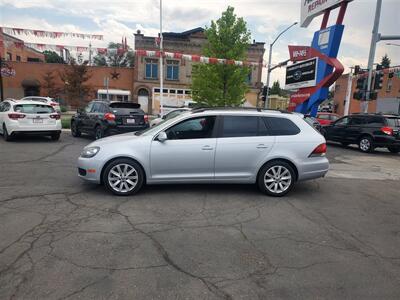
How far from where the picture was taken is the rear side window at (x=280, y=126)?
6258 millimetres

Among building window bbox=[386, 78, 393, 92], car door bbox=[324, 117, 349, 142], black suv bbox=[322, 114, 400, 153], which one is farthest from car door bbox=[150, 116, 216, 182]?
building window bbox=[386, 78, 393, 92]

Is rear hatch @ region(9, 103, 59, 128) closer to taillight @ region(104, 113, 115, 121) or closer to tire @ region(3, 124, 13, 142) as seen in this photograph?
tire @ region(3, 124, 13, 142)

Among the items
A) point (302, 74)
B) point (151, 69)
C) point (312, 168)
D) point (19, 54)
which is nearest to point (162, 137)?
point (312, 168)

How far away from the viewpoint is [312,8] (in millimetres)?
14898

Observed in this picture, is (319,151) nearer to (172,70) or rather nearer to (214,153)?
(214,153)

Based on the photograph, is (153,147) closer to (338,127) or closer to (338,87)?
(338,127)

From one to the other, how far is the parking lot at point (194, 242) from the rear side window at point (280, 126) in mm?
1228

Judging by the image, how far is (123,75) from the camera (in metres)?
43.0

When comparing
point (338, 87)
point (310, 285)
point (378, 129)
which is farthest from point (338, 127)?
point (338, 87)

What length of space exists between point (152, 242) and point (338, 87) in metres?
60.1

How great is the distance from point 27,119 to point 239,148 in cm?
886

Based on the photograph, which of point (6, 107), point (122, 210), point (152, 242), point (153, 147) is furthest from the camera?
point (6, 107)

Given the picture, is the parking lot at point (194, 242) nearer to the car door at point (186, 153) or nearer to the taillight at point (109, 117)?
the car door at point (186, 153)

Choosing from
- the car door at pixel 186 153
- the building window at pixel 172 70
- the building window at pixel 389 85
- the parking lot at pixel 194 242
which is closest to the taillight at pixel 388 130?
the parking lot at pixel 194 242
